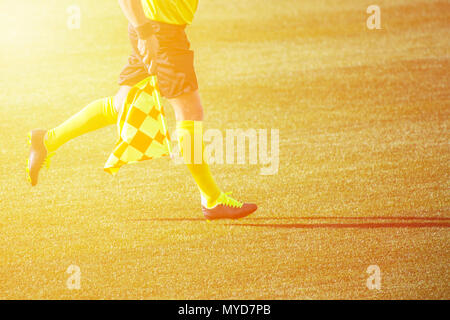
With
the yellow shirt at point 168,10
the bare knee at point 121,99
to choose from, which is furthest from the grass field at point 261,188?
the yellow shirt at point 168,10

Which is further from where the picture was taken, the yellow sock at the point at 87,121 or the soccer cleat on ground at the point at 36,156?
the soccer cleat on ground at the point at 36,156

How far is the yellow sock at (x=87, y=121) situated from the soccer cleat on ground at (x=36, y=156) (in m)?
0.04

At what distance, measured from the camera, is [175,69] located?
447 centimetres

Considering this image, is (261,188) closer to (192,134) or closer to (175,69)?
(192,134)

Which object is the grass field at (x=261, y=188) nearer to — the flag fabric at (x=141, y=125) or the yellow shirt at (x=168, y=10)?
the flag fabric at (x=141, y=125)

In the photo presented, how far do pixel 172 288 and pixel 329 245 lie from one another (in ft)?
3.29

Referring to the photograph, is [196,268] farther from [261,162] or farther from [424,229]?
[261,162]

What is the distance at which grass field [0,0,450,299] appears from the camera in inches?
158

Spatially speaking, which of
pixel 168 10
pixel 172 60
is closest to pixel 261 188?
pixel 172 60

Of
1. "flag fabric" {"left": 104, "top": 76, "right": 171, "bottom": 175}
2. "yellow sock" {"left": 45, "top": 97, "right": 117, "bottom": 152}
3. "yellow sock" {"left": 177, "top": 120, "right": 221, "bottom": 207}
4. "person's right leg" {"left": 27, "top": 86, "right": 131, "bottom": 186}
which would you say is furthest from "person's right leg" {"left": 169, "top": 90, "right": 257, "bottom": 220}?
"yellow sock" {"left": 45, "top": 97, "right": 117, "bottom": 152}

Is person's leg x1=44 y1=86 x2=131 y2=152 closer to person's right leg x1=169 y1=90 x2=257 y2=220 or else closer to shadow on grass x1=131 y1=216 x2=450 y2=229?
person's right leg x1=169 y1=90 x2=257 y2=220

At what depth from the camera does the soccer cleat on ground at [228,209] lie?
467 centimetres

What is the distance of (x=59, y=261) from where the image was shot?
4.20 meters

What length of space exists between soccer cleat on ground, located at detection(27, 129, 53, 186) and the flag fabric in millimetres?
651
